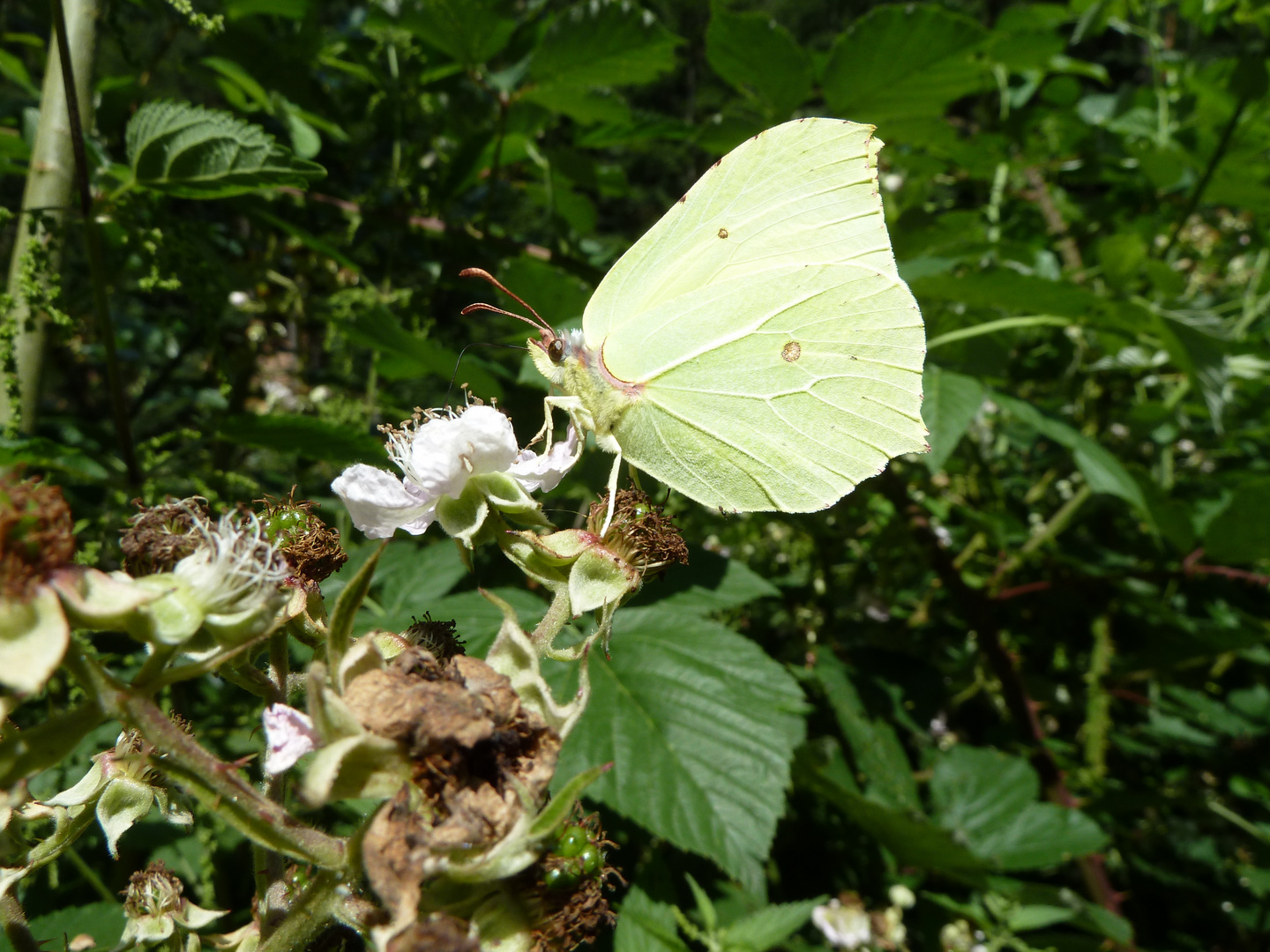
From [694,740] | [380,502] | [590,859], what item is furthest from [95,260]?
[694,740]

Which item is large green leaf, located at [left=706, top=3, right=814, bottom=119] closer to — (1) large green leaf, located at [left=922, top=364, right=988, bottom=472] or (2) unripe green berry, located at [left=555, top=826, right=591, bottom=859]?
(1) large green leaf, located at [left=922, top=364, right=988, bottom=472]

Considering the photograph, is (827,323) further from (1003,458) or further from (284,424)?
(1003,458)

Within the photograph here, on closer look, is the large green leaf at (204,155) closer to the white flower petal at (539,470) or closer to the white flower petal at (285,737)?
the white flower petal at (539,470)

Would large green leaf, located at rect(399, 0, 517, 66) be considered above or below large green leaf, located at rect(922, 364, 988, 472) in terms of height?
above

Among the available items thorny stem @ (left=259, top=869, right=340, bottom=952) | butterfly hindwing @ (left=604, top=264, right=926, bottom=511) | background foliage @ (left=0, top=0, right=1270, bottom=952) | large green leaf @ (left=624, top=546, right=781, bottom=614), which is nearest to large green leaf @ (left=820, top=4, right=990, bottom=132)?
background foliage @ (left=0, top=0, right=1270, bottom=952)

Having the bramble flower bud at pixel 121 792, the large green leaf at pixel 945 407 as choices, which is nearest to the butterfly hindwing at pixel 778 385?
the large green leaf at pixel 945 407

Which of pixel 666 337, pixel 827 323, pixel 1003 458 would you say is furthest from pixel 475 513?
pixel 1003 458
